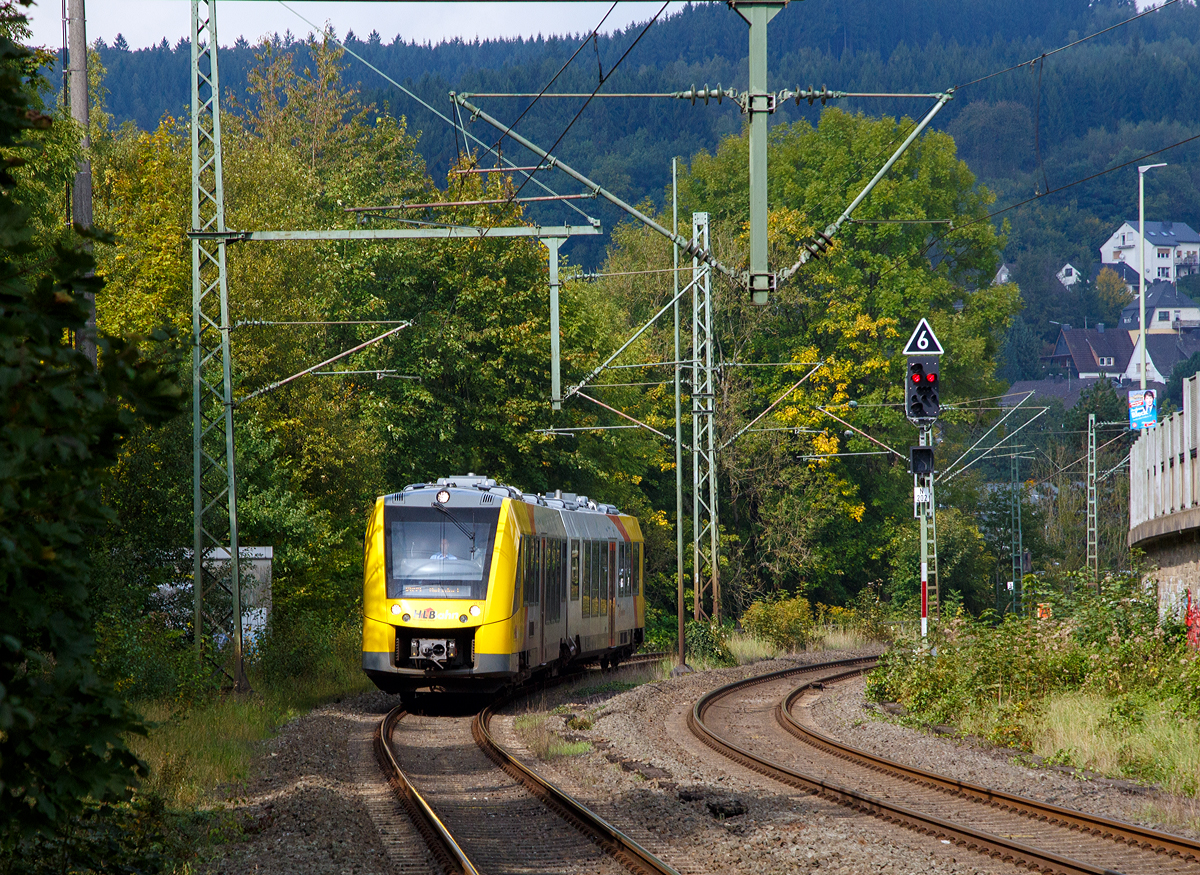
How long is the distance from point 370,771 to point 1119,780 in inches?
292

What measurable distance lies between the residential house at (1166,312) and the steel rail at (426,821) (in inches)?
7291

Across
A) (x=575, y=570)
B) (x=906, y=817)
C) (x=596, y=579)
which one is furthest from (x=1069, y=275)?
(x=906, y=817)

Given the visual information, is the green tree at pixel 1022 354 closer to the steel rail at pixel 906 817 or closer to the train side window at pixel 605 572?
the train side window at pixel 605 572

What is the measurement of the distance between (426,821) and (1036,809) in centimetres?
497

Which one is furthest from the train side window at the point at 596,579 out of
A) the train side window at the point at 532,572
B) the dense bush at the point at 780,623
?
the dense bush at the point at 780,623

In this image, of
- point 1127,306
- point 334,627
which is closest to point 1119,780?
point 334,627

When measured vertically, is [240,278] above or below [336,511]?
above

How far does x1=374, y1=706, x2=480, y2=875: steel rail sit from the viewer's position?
923cm

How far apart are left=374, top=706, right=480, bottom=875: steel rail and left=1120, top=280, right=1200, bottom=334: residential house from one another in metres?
185

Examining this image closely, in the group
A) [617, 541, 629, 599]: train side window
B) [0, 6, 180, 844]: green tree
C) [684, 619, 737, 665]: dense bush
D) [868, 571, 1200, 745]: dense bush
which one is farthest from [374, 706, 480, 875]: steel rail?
[684, 619, 737, 665]: dense bush

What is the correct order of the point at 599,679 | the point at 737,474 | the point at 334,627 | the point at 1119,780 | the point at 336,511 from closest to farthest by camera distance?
the point at 1119,780, the point at 599,679, the point at 334,627, the point at 336,511, the point at 737,474

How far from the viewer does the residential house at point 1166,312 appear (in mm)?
186125

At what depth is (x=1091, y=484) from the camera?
1790 inches

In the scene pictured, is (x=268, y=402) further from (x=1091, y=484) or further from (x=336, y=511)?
(x=1091, y=484)
